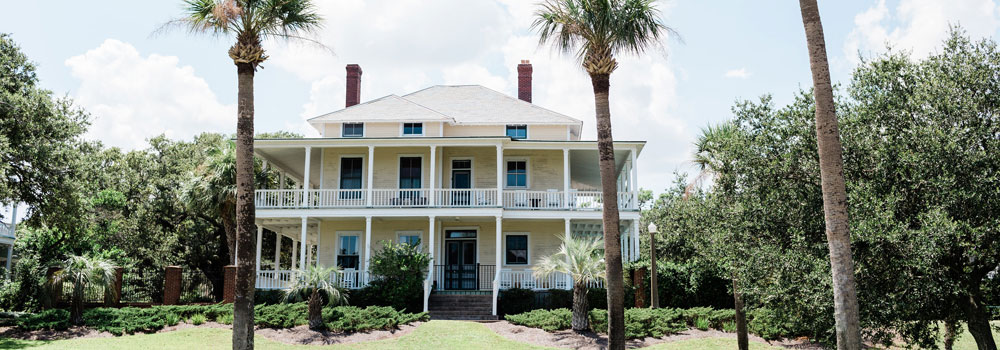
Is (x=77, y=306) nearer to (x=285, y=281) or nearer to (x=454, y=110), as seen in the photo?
(x=285, y=281)

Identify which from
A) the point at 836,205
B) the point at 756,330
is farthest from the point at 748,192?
the point at 756,330

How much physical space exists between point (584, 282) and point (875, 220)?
7.97 meters

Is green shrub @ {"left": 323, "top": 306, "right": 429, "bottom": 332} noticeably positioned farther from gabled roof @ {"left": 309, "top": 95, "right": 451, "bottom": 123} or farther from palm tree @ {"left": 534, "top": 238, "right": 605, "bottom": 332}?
gabled roof @ {"left": 309, "top": 95, "right": 451, "bottom": 123}

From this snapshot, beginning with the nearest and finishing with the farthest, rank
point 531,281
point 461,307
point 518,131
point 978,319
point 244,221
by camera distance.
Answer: point 978,319, point 244,221, point 461,307, point 531,281, point 518,131

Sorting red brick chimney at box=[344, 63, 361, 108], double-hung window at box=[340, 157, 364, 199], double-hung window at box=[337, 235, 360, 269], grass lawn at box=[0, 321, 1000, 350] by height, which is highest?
red brick chimney at box=[344, 63, 361, 108]

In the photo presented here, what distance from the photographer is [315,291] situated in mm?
17844

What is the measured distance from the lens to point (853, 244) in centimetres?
1156

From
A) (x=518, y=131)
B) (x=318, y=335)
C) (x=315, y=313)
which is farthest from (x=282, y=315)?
(x=518, y=131)

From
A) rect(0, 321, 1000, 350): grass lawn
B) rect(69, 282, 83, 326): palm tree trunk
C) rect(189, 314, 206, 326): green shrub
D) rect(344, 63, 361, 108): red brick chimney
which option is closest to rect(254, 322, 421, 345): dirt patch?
rect(0, 321, 1000, 350): grass lawn

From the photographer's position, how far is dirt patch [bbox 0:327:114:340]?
1698 cm

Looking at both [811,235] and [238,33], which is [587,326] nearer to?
[811,235]

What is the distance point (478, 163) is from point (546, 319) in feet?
31.2

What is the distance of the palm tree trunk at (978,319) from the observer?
12.3 m

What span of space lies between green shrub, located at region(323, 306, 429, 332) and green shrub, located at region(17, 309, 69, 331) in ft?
20.4
